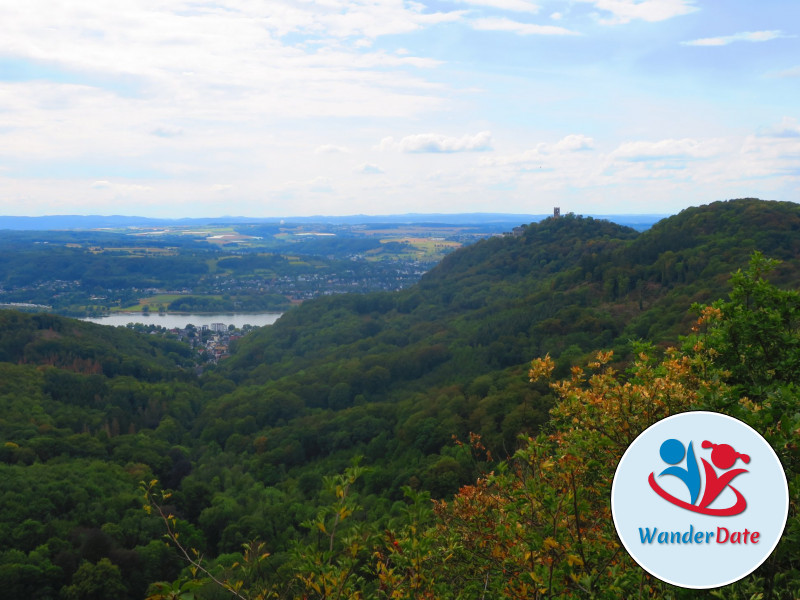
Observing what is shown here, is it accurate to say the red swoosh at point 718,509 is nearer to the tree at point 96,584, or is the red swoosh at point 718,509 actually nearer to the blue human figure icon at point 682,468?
the blue human figure icon at point 682,468

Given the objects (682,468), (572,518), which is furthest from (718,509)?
(572,518)

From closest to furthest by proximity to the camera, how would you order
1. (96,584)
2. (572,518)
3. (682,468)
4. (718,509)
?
1. (718,509)
2. (682,468)
3. (572,518)
4. (96,584)

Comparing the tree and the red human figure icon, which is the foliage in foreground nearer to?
the red human figure icon

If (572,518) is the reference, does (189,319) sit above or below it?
below

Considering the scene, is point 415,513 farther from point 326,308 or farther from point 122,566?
point 326,308

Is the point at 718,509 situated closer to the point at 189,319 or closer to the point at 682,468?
the point at 682,468
